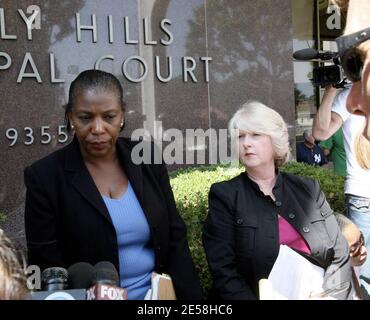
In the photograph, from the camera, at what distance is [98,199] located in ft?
6.94

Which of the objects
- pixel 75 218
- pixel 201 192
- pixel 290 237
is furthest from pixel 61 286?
pixel 201 192

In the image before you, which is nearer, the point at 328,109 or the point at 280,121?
the point at 280,121

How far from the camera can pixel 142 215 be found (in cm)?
218

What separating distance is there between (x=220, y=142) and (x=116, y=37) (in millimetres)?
1945

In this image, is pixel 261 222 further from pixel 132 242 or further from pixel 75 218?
pixel 75 218

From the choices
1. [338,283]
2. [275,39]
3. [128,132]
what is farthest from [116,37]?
[338,283]

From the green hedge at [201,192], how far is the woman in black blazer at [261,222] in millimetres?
1136

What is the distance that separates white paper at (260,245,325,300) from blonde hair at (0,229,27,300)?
0.93 metres

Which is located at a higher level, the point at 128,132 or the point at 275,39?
the point at 275,39

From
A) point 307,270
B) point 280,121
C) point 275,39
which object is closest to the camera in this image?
point 307,270

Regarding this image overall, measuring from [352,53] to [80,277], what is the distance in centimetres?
113

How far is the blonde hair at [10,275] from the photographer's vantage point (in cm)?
121

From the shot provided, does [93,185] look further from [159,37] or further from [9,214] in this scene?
[159,37]
